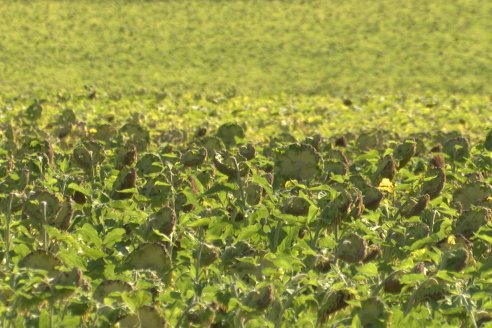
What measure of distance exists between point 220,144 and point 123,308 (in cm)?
320

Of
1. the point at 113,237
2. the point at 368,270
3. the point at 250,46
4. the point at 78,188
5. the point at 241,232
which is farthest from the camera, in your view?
the point at 250,46

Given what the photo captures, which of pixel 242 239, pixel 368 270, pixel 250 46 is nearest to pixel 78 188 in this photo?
pixel 242 239

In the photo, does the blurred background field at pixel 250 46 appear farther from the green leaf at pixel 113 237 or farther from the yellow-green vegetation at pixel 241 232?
the green leaf at pixel 113 237

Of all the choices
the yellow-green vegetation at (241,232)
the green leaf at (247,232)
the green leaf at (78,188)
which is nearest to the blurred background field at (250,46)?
the yellow-green vegetation at (241,232)

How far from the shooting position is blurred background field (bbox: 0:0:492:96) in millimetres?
26609

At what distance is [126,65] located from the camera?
29.2m

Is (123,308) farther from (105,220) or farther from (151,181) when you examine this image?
(151,181)

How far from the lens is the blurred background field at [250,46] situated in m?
26.6

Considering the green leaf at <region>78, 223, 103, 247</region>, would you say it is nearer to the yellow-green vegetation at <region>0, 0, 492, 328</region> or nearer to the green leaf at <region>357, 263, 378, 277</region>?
the yellow-green vegetation at <region>0, 0, 492, 328</region>

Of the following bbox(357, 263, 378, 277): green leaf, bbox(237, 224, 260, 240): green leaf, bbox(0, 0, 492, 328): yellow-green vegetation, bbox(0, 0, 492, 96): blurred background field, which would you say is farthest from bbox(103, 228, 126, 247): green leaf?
bbox(0, 0, 492, 96): blurred background field

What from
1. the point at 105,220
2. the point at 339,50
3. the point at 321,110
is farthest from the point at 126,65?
the point at 105,220

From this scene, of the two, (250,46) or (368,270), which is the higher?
(368,270)

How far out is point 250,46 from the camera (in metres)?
31.7

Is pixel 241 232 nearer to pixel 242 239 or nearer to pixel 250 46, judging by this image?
pixel 242 239
